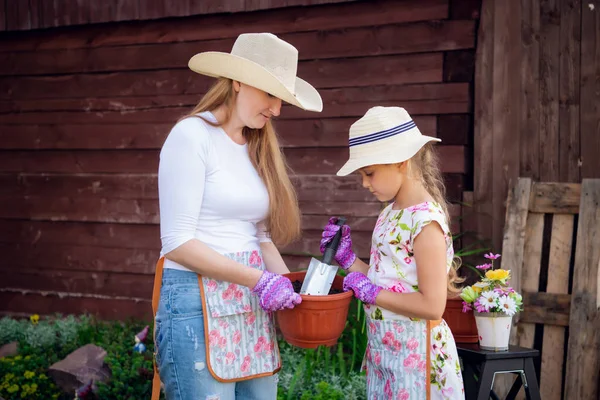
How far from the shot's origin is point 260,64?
2.37 metres

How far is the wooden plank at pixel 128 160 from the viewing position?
14.8ft

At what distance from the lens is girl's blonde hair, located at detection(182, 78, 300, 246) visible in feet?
7.84

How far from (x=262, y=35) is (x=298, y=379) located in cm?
224

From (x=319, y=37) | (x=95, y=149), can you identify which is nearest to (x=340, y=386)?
(x=319, y=37)

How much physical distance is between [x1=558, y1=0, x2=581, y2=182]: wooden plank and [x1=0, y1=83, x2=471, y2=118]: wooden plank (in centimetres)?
58

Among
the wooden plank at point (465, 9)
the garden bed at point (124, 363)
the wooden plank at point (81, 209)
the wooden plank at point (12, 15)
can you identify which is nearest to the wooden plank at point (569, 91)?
the wooden plank at point (465, 9)

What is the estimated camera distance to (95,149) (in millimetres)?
5691

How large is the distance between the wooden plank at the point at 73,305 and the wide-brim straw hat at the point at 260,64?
3.44m

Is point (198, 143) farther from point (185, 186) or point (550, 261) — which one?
point (550, 261)

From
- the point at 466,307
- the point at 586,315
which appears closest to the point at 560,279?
the point at 586,315

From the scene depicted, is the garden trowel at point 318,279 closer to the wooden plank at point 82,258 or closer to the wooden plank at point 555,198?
the wooden plank at point 555,198

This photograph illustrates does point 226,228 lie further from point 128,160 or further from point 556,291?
point 128,160

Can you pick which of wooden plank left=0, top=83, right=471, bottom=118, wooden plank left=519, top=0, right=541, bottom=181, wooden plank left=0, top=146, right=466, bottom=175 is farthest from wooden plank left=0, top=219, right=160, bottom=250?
wooden plank left=519, top=0, right=541, bottom=181

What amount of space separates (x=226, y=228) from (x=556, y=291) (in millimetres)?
2362
